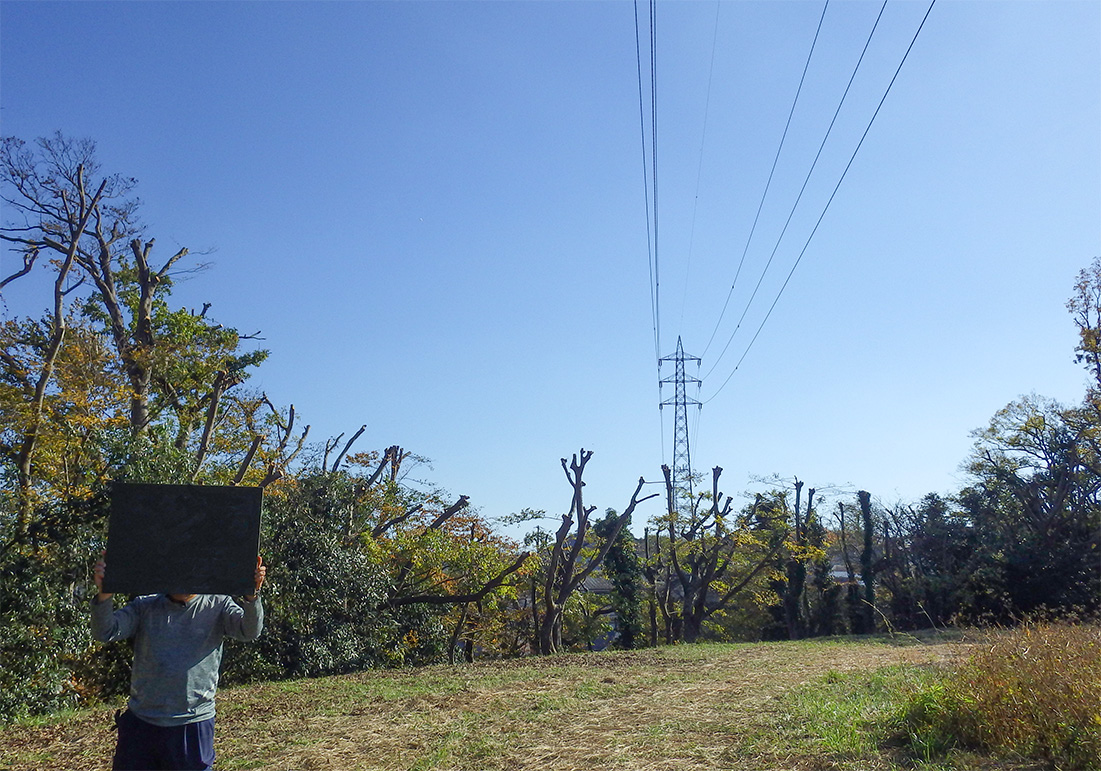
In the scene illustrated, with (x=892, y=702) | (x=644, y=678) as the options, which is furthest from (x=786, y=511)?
(x=892, y=702)

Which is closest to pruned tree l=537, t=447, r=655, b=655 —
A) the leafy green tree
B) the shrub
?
the leafy green tree

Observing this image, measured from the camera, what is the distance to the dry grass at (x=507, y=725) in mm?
5348

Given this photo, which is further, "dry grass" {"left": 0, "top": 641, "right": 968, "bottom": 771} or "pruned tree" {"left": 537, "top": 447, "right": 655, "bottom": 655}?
"pruned tree" {"left": 537, "top": 447, "right": 655, "bottom": 655}

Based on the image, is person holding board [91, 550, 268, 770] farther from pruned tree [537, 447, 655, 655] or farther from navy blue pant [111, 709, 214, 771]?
pruned tree [537, 447, 655, 655]

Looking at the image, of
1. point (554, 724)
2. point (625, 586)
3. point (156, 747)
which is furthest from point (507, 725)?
point (625, 586)

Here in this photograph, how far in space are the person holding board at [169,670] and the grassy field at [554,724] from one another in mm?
2199

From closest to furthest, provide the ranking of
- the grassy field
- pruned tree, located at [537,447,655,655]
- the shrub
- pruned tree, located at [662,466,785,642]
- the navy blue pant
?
the navy blue pant → the shrub → the grassy field → pruned tree, located at [537,447,655,655] → pruned tree, located at [662,466,785,642]

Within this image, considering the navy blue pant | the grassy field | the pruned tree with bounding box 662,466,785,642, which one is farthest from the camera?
the pruned tree with bounding box 662,466,785,642

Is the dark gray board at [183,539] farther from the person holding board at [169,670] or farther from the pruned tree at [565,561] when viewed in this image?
the pruned tree at [565,561]

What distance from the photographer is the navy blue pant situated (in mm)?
3346

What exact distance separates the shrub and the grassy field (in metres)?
0.22

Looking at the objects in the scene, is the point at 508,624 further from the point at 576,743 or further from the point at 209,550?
the point at 209,550

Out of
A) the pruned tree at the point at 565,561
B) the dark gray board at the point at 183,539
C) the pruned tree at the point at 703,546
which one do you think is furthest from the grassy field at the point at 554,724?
the pruned tree at the point at 703,546

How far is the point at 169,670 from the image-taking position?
3.40 m
